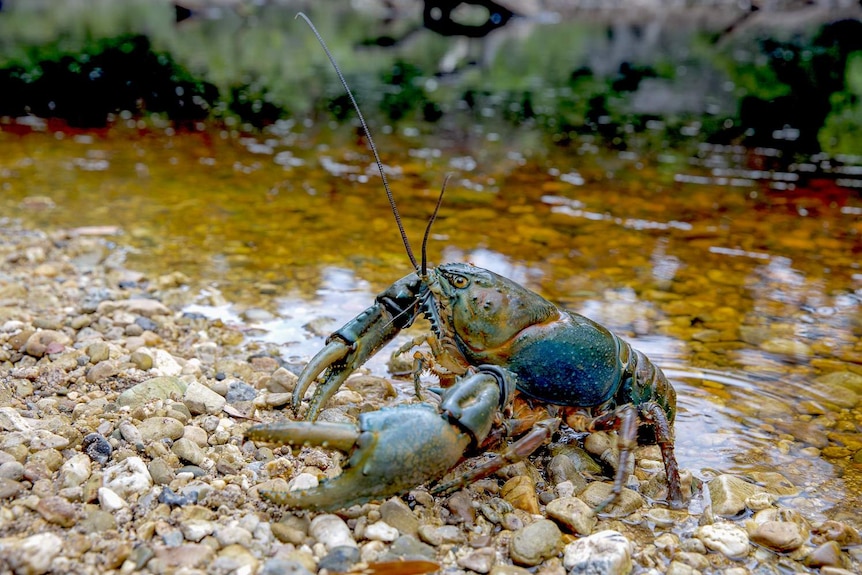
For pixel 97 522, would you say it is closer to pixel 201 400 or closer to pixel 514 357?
pixel 201 400

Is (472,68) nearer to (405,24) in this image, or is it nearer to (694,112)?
(694,112)

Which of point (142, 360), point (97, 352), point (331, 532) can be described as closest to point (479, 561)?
point (331, 532)

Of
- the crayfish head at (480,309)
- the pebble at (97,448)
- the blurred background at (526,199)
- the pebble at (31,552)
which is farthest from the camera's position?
the blurred background at (526,199)

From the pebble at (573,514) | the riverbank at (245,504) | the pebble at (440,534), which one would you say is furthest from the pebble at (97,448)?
the pebble at (573,514)

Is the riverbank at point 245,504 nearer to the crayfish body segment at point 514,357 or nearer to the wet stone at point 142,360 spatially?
the wet stone at point 142,360

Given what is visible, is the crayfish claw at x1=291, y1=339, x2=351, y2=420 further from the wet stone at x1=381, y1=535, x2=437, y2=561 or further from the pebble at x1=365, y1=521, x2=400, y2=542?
the wet stone at x1=381, y1=535, x2=437, y2=561

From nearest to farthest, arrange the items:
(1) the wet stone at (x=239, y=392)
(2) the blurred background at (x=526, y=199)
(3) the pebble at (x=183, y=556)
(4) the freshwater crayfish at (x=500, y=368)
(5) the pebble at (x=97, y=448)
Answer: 1. (3) the pebble at (x=183, y=556)
2. (4) the freshwater crayfish at (x=500, y=368)
3. (5) the pebble at (x=97, y=448)
4. (1) the wet stone at (x=239, y=392)
5. (2) the blurred background at (x=526, y=199)
